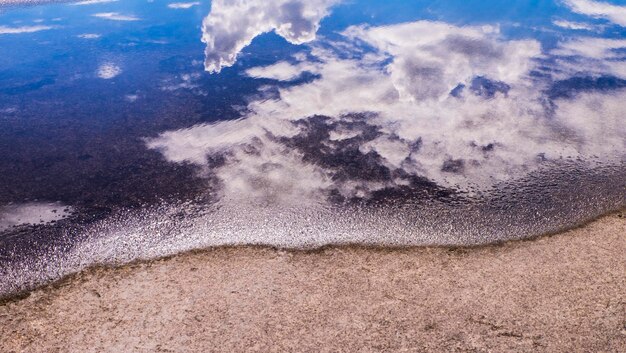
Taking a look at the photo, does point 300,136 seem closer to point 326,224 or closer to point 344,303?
point 326,224

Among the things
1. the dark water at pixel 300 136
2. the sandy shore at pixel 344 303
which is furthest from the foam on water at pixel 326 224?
the sandy shore at pixel 344 303

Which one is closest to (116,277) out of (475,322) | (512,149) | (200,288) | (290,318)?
(200,288)

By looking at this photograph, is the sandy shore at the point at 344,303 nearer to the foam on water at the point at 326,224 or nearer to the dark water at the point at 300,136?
the foam on water at the point at 326,224

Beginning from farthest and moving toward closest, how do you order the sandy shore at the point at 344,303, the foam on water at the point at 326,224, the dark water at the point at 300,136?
the dark water at the point at 300,136, the foam on water at the point at 326,224, the sandy shore at the point at 344,303

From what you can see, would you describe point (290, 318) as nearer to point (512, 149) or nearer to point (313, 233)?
point (313, 233)

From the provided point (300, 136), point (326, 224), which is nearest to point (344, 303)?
point (326, 224)

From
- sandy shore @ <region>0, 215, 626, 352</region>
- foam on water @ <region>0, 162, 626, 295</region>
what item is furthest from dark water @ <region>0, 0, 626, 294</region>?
sandy shore @ <region>0, 215, 626, 352</region>

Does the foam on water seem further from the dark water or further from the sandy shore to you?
the sandy shore
